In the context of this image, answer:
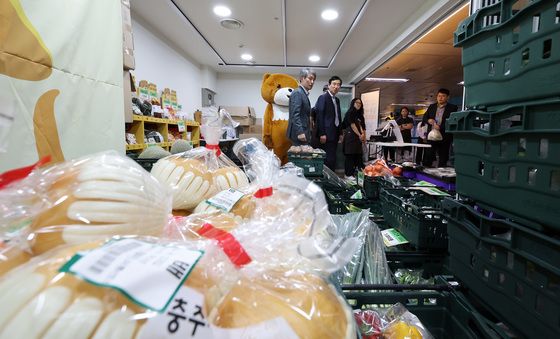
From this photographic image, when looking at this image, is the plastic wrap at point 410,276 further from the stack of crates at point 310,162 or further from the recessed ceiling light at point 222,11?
the recessed ceiling light at point 222,11

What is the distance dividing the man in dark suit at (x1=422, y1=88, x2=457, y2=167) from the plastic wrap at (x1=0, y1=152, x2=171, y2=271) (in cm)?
399

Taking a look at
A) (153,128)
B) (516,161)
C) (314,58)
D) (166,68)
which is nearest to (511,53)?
(516,161)

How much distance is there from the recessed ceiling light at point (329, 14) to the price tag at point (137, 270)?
3.87m

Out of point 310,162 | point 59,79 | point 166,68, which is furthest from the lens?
point 166,68

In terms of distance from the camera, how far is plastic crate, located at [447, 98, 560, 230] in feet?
1.53

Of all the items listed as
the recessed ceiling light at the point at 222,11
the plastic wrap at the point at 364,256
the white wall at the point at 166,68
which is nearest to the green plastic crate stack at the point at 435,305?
the plastic wrap at the point at 364,256

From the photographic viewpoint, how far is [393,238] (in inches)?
40.1

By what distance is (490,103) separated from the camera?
2.17 feet

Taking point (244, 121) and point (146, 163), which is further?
point (244, 121)

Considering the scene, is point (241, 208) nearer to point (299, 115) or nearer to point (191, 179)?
point (191, 179)

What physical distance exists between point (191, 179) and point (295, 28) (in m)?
3.93

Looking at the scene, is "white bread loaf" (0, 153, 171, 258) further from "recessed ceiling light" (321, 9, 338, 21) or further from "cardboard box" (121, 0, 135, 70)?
"recessed ceiling light" (321, 9, 338, 21)

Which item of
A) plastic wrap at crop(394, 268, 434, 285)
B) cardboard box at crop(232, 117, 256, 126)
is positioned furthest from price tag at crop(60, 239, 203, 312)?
cardboard box at crop(232, 117, 256, 126)

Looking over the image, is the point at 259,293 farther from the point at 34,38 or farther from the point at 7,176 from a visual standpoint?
the point at 34,38
